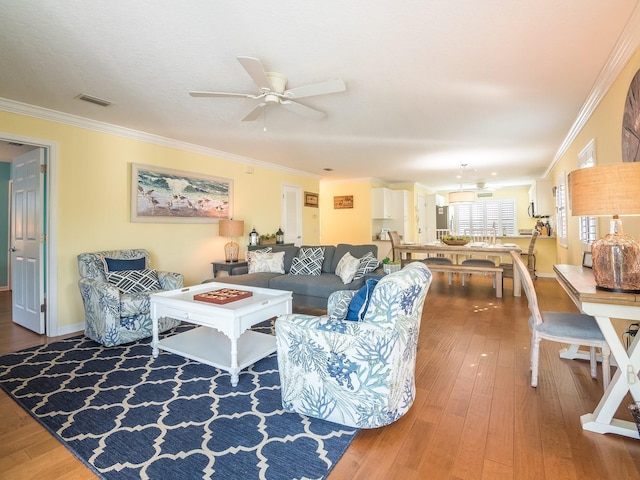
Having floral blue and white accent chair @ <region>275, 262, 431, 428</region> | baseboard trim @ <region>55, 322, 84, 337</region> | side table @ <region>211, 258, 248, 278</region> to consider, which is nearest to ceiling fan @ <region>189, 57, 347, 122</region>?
floral blue and white accent chair @ <region>275, 262, 431, 428</region>

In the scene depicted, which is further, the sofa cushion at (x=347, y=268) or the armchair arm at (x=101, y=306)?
the sofa cushion at (x=347, y=268)

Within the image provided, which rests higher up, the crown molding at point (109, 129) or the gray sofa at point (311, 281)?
the crown molding at point (109, 129)

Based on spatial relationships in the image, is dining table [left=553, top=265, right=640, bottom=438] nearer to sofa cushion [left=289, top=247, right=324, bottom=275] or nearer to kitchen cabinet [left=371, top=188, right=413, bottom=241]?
sofa cushion [left=289, top=247, right=324, bottom=275]

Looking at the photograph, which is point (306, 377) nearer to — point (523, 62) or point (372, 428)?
point (372, 428)

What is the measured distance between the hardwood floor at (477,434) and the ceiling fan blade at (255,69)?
2365 millimetres

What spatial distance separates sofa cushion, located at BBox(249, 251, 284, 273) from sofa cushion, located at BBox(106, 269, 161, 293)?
134 cm

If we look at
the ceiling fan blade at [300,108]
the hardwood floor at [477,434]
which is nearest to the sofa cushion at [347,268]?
the hardwood floor at [477,434]

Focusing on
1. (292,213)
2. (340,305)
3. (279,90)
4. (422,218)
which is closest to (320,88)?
(279,90)

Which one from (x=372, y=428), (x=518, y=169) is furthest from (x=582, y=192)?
(x=518, y=169)

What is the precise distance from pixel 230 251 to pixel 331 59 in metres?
3.68

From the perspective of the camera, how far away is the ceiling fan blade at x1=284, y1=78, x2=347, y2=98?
7.91ft

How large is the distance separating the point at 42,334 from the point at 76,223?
4.21 feet

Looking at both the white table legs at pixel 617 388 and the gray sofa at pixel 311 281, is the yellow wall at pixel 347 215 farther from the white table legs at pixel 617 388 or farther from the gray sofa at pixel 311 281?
the white table legs at pixel 617 388

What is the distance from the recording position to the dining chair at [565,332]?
2080mm
